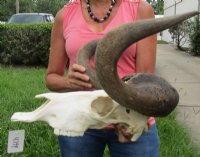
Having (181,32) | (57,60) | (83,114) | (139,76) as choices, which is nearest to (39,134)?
(57,60)

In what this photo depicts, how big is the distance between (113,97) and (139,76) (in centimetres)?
19

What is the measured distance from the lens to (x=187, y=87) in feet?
32.6

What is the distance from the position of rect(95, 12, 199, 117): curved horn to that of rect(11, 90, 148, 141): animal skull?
0.37ft

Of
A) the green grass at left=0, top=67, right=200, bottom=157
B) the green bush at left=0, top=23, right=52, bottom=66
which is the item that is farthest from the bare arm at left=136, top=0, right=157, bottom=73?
the green bush at left=0, top=23, right=52, bottom=66

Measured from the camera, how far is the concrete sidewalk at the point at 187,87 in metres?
6.73

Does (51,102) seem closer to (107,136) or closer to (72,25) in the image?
(107,136)

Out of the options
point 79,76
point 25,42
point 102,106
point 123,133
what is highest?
point 79,76

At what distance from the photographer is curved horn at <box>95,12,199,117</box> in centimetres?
155

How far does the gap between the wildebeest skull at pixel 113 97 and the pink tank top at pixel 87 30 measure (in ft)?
0.63

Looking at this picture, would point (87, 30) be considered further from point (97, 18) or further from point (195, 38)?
point (195, 38)

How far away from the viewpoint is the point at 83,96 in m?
1.99

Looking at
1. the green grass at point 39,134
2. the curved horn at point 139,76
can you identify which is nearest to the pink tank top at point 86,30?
the curved horn at point 139,76

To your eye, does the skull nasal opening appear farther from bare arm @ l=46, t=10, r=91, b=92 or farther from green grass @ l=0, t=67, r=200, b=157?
green grass @ l=0, t=67, r=200, b=157

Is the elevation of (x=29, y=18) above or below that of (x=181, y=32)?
above
